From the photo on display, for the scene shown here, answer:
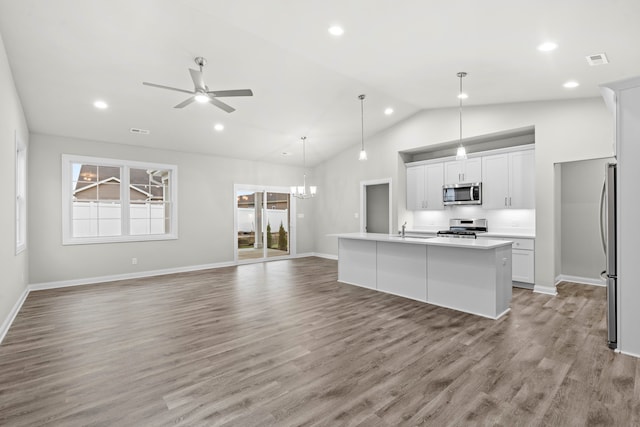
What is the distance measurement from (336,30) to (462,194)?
418cm

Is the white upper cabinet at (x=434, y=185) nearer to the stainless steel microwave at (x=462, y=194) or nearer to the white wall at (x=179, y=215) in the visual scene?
the stainless steel microwave at (x=462, y=194)

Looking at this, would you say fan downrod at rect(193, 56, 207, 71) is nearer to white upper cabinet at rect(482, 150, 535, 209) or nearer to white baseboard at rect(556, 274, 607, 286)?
white upper cabinet at rect(482, 150, 535, 209)

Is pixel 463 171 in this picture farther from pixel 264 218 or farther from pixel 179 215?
pixel 179 215

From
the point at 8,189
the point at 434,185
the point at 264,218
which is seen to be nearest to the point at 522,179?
the point at 434,185

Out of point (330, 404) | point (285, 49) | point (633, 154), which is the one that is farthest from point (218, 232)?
point (633, 154)

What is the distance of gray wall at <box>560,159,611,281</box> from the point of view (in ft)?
18.1

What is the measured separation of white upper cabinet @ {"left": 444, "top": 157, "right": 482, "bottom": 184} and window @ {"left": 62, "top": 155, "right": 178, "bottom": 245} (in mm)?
5951

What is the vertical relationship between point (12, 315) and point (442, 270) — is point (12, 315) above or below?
→ below

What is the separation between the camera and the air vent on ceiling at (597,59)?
3.38m

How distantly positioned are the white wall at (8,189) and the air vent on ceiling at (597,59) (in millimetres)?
6345

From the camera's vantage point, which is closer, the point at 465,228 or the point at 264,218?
the point at 465,228

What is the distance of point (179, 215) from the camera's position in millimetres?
7129

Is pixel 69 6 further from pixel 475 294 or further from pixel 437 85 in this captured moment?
pixel 475 294

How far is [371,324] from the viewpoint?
12.0 feet
